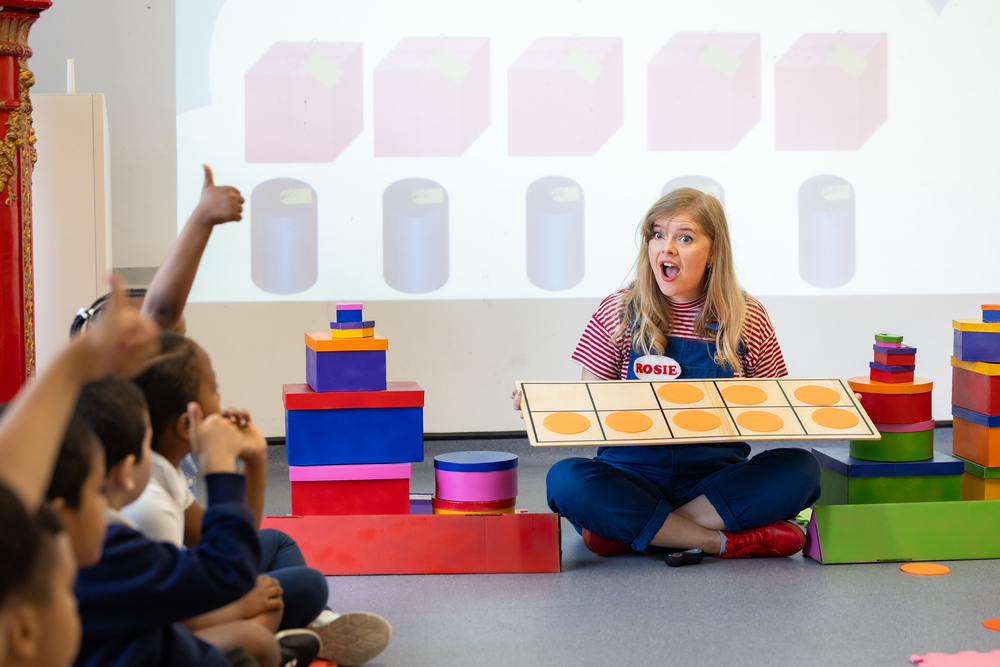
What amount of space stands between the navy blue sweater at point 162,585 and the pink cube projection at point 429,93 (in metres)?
2.20

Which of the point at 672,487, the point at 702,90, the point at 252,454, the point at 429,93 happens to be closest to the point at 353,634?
the point at 252,454

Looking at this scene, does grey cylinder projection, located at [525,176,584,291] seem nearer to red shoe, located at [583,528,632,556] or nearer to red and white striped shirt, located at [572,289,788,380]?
red and white striped shirt, located at [572,289,788,380]

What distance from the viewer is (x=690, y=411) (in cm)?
192

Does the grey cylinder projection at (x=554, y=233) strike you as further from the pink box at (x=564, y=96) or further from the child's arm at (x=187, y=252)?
the child's arm at (x=187, y=252)

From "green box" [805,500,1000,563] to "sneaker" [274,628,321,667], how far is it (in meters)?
1.14

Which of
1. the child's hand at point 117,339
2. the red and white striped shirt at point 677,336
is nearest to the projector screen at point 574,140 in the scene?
the red and white striped shirt at point 677,336

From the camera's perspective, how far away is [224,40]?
119 inches

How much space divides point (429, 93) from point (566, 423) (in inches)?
62.8

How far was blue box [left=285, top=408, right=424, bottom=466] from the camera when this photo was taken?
6.63 ft

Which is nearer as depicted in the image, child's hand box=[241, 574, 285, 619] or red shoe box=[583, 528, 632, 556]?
child's hand box=[241, 574, 285, 619]

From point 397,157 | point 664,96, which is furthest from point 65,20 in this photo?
point 664,96

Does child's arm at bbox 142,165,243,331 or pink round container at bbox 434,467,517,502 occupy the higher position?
child's arm at bbox 142,165,243,331

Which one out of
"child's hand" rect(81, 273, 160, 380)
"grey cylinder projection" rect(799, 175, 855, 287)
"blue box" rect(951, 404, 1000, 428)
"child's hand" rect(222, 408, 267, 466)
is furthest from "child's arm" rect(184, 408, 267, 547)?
"grey cylinder projection" rect(799, 175, 855, 287)

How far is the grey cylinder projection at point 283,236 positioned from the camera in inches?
121
